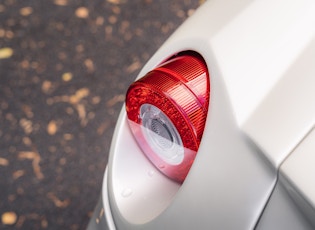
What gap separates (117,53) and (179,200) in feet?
5.34

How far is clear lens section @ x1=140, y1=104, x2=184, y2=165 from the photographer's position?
100 centimetres

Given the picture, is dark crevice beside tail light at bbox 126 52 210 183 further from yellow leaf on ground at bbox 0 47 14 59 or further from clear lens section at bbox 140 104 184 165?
yellow leaf on ground at bbox 0 47 14 59

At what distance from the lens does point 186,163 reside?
39.4 inches

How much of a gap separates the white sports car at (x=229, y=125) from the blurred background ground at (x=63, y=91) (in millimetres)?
1033

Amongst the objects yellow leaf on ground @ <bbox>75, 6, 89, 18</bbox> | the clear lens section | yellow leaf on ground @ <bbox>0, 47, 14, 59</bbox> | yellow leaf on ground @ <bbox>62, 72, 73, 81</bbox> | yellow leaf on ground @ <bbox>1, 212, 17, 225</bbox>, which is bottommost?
yellow leaf on ground @ <bbox>1, 212, 17, 225</bbox>

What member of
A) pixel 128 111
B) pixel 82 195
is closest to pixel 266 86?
pixel 128 111

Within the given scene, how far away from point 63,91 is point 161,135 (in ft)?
4.57

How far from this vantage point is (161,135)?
1.04 metres

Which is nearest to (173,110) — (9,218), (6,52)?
(9,218)

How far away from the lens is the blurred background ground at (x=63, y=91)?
6.75ft

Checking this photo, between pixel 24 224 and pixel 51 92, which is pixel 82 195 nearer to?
pixel 24 224

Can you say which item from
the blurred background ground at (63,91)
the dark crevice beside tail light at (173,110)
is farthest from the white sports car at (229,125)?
the blurred background ground at (63,91)

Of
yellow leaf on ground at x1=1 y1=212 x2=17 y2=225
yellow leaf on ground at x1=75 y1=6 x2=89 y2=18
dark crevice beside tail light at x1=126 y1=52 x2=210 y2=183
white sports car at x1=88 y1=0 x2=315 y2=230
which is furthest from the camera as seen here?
yellow leaf on ground at x1=75 y1=6 x2=89 y2=18

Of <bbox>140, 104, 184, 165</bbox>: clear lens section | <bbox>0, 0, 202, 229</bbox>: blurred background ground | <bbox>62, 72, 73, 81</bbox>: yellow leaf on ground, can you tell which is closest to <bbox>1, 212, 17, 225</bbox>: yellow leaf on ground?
<bbox>0, 0, 202, 229</bbox>: blurred background ground
